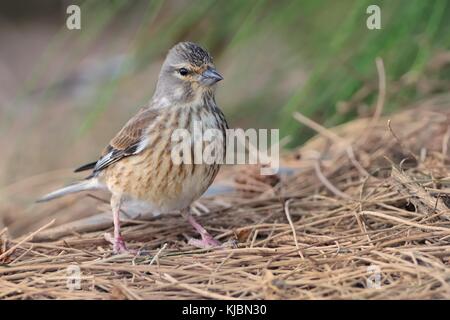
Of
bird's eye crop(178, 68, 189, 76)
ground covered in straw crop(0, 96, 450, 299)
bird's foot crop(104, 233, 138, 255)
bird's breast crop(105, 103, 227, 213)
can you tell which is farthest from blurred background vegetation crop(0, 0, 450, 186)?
bird's foot crop(104, 233, 138, 255)

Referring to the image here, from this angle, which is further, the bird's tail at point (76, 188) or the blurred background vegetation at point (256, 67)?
the blurred background vegetation at point (256, 67)

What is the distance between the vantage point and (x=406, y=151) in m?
4.21

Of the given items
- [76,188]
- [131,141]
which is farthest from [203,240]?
[76,188]

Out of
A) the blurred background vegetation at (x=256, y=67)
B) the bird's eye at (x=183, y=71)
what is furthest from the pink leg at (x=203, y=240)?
the blurred background vegetation at (x=256, y=67)

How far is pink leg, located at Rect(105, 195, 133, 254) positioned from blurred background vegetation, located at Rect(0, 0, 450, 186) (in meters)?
0.85

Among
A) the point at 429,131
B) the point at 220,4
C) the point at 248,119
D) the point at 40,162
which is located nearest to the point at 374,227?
the point at 429,131

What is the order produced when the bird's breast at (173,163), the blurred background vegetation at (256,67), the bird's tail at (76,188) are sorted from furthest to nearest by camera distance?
the blurred background vegetation at (256,67), the bird's tail at (76,188), the bird's breast at (173,163)

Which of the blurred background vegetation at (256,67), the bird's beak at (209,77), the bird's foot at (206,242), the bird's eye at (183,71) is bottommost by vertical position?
the bird's foot at (206,242)

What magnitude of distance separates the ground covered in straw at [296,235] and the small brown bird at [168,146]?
0.65ft

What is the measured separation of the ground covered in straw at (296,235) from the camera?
10.0 ft

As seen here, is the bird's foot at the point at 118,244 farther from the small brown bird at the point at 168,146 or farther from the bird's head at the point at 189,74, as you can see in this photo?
the bird's head at the point at 189,74

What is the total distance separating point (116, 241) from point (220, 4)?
74.9 inches

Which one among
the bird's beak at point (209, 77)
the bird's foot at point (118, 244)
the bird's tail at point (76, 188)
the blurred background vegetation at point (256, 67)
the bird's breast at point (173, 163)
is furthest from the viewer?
the blurred background vegetation at point (256, 67)
